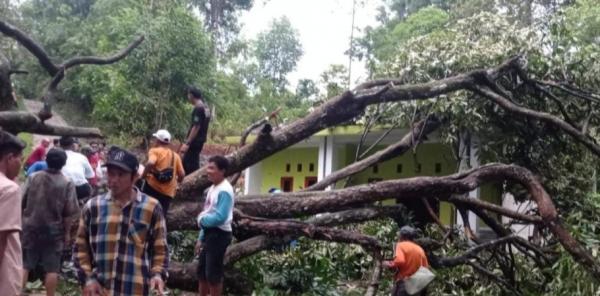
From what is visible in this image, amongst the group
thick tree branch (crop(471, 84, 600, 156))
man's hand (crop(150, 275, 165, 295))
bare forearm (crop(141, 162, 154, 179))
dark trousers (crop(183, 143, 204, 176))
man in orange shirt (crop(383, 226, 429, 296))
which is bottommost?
man in orange shirt (crop(383, 226, 429, 296))

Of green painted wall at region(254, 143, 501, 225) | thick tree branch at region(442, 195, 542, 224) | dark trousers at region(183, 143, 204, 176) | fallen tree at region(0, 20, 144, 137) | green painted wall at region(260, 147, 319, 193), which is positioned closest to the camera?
fallen tree at region(0, 20, 144, 137)

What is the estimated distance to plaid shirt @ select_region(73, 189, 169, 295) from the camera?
3.49 m

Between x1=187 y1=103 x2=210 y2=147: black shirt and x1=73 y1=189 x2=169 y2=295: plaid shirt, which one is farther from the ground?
x1=187 y1=103 x2=210 y2=147: black shirt

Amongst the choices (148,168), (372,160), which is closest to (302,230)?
(148,168)

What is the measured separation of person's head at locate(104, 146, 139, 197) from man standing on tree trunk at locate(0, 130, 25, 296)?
0.46m

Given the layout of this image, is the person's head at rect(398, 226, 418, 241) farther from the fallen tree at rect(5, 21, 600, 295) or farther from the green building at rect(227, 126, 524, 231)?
the green building at rect(227, 126, 524, 231)

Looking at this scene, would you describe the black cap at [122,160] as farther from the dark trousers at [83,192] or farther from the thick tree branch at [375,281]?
the dark trousers at [83,192]

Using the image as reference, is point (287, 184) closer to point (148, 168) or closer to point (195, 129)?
point (195, 129)

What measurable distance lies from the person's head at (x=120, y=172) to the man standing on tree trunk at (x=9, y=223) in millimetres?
458

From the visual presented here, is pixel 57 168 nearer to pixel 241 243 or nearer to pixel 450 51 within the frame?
pixel 241 243

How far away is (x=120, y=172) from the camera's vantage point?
11.5 ft

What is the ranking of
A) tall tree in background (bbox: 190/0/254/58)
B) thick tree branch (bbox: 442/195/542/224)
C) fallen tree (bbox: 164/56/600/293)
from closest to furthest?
1. fallen tree (bbox: 164/56/600/293)
2. thick tree branch (bbox: 442/195/542/224)
3. tall tree in background (bbox: 190/0/254/58)

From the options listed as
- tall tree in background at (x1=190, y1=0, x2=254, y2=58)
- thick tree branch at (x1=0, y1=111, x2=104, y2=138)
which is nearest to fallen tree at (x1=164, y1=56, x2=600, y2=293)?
thick tree branch at (x1=0, y1=111, x2=104, y2=138)

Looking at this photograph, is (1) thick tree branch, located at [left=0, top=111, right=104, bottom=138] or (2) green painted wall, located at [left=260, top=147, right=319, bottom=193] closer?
(1) thick tree branch, located at [left=0, top=111, right=104, bottom=138]
